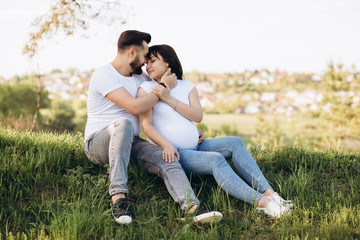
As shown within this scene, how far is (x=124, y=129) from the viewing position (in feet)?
9.28

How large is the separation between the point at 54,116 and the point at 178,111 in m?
11.8

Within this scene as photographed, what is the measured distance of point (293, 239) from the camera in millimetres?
2553

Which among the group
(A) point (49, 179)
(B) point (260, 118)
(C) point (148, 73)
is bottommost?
(B) point (260, 118)

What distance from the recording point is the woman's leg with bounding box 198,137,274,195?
10.0ft

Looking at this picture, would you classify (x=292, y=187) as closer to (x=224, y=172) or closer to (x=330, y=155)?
(x=224, y=172)

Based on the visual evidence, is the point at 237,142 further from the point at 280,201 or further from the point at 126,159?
the point at 126,159

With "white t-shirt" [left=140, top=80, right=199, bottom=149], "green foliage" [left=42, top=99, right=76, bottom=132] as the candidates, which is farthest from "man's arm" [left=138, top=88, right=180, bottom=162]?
"green foliage" [left=42, top=99, right=76, bottom=132]

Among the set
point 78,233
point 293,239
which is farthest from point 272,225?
point 78,233

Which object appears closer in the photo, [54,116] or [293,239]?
[293,239]

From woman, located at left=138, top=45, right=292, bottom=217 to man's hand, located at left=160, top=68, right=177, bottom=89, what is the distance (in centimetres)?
7

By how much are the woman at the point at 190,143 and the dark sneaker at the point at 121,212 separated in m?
0.51

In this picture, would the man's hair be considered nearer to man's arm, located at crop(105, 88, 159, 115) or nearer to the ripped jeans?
man's arm, located at crop(105, 88, 159, 115)

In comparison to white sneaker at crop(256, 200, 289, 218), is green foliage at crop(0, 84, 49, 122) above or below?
below

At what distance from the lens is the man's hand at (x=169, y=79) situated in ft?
10.7
